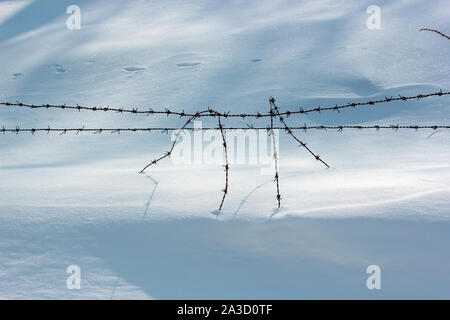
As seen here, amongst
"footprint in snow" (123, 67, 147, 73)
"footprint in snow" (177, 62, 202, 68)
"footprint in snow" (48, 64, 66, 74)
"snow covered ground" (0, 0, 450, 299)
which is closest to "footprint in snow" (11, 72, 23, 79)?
"snow covered ground" (0, 0, 450, 299)

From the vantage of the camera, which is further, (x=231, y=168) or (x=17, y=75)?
(x=17, y=75)

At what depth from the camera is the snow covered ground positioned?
7.35ft

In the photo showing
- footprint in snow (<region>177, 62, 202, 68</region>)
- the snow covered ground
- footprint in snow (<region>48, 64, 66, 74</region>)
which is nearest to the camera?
the snow covered ground

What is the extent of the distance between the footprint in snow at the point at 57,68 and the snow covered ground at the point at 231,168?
3cm

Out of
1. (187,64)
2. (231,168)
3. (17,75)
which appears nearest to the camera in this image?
(231,168)

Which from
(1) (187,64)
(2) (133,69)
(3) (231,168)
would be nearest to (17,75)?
(2) (133,69)

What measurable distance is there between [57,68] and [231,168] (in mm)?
3898

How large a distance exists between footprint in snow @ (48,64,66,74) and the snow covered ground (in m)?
0.03

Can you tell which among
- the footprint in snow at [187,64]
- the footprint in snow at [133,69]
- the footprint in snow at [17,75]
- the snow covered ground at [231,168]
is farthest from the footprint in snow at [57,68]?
the footprint in snow at [187,64]

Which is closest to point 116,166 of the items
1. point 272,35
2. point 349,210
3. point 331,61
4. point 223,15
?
point 349,210

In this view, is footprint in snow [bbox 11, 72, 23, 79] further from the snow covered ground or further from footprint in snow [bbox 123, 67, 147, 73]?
footprint in snow [bbox 123, 67, 147, 73]

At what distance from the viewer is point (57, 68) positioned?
6.29 m

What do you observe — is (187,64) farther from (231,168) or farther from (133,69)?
(231,168)

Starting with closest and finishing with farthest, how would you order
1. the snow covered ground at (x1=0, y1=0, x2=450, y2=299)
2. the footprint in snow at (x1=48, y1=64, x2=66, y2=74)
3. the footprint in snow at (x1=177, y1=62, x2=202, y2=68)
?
1. the snow covered ground at (x1=0, y1=0, x2=450, y2=299)
2. the footprint in snow at (x1=177, y1=62, x2=202, y2=68)
3. the footprint in snow at (x1=48, y1=64, x2=66, y2=74)
